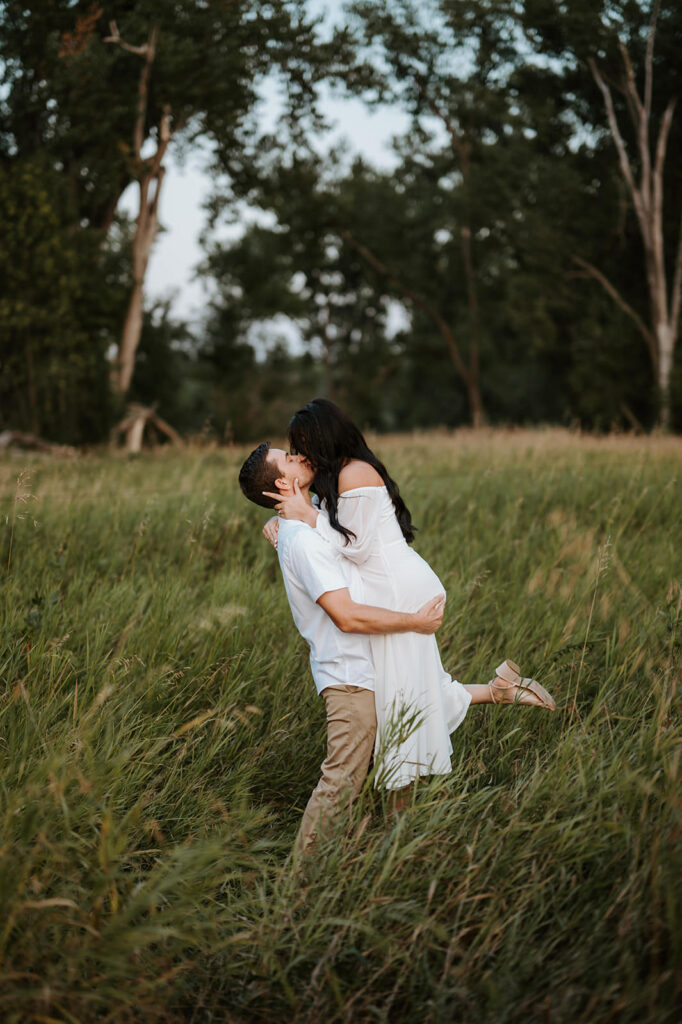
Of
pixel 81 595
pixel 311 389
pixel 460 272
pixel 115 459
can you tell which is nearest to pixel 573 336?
pixel 460 272

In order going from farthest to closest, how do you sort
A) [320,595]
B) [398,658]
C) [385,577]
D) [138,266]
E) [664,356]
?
1. [664,356]
2. [138,266]
3. [385,577]
4. [398,658]
5. [320,595]

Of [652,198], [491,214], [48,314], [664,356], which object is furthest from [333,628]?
[491,214]

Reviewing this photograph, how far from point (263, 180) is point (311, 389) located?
13.6 meters

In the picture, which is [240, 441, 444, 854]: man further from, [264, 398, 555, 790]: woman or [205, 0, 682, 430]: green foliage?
[205, 0, 682, 430]: green foliage

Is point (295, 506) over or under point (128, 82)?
under

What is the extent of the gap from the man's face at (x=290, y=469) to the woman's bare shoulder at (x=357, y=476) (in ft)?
0.49

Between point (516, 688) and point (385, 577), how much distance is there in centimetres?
81

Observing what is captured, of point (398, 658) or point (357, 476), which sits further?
point (357, 476)

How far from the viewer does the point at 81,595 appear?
4371mm

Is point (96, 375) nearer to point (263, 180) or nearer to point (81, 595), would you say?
point (263, 180)

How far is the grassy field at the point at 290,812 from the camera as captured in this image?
→ 2.06 metres

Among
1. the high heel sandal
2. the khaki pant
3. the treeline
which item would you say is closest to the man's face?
the khaki pant

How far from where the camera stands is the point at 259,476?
9.89 ft

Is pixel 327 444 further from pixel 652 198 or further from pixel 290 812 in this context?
pixel 652 198
